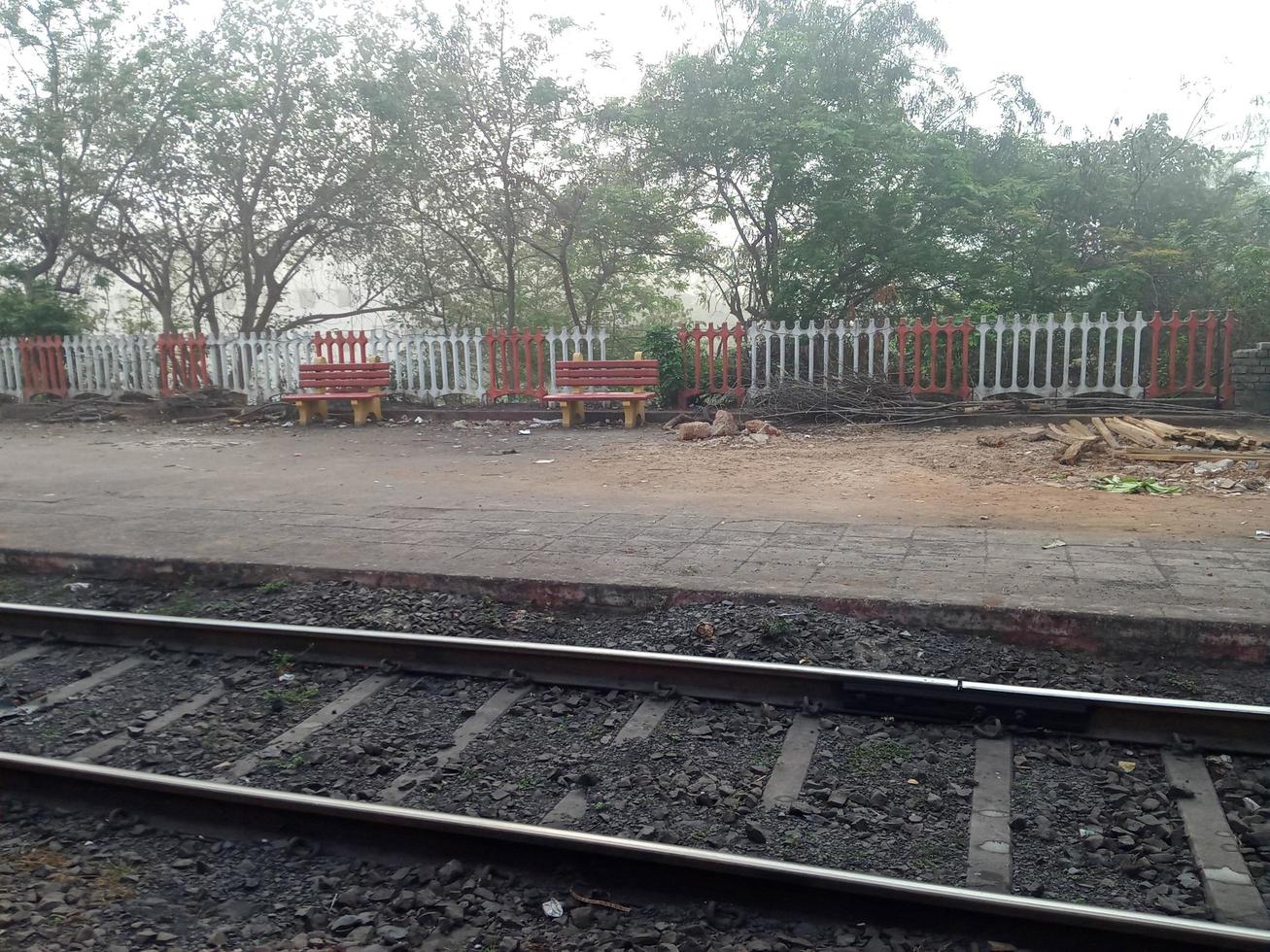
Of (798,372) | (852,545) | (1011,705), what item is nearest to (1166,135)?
(798,372)

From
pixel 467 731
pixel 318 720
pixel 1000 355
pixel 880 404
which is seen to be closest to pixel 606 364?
pixel 880 404

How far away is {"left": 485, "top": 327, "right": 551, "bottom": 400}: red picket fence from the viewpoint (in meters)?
14.8

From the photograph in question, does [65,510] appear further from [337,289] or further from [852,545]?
[337,289]

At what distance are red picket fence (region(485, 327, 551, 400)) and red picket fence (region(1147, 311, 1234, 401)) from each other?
852cm

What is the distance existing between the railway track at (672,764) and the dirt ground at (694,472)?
10.1ft

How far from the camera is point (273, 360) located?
1634 cm

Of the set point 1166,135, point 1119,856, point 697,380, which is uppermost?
point 1166,135

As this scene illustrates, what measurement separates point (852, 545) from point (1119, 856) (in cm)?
325

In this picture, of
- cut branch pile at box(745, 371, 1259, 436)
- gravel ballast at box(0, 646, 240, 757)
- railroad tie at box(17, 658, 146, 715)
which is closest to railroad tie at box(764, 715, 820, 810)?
gravel ballast at box(0, 646, 240, 757)

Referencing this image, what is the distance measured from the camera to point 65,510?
797 centimetres

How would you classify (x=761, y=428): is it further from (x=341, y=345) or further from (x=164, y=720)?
(x=164, y=720)

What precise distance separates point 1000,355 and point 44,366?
54.8ft

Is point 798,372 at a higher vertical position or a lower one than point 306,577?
higher

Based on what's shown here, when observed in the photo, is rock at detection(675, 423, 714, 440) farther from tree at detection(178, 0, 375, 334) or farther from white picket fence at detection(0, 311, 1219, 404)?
tree at detection(178, 0, 375, 334)
